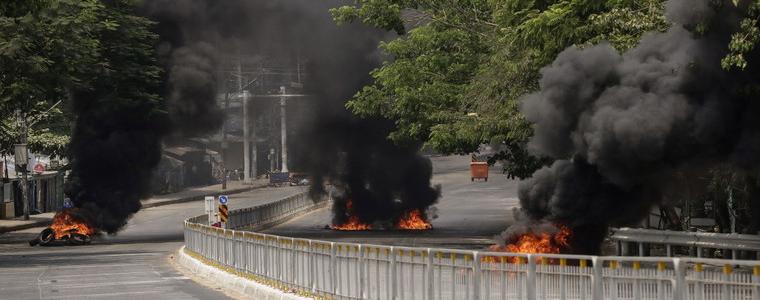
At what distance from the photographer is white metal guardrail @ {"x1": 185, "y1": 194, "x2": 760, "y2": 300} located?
12.1 m

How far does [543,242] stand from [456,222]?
33071 millimetres

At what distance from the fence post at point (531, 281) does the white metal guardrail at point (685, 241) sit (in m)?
12.3

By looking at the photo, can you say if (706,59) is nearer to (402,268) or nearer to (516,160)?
(402,268)

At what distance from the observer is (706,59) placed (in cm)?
2256

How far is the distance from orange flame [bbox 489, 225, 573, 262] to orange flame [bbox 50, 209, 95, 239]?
2577 centimetres

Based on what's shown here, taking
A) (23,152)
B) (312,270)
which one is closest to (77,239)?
(23,152)

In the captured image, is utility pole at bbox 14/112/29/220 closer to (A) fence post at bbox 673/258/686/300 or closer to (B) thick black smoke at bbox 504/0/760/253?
(B) thick black smoke at bbox 504/0/760/253

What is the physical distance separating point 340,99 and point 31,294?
36.7m

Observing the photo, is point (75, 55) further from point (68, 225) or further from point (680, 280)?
point (680, 280)

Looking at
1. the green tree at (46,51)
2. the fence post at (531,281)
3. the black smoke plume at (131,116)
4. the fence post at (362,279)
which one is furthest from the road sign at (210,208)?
the fence post at (531,281)

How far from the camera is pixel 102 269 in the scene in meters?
34.6

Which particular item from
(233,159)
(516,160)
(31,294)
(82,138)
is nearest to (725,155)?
(31,294)

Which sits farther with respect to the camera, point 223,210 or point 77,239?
point 77,239

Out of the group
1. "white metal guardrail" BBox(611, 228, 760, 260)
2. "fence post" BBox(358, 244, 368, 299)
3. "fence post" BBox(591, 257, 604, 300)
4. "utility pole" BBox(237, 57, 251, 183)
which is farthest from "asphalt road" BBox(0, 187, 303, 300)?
"fence post" BBox(591, 257, 604, 300)
